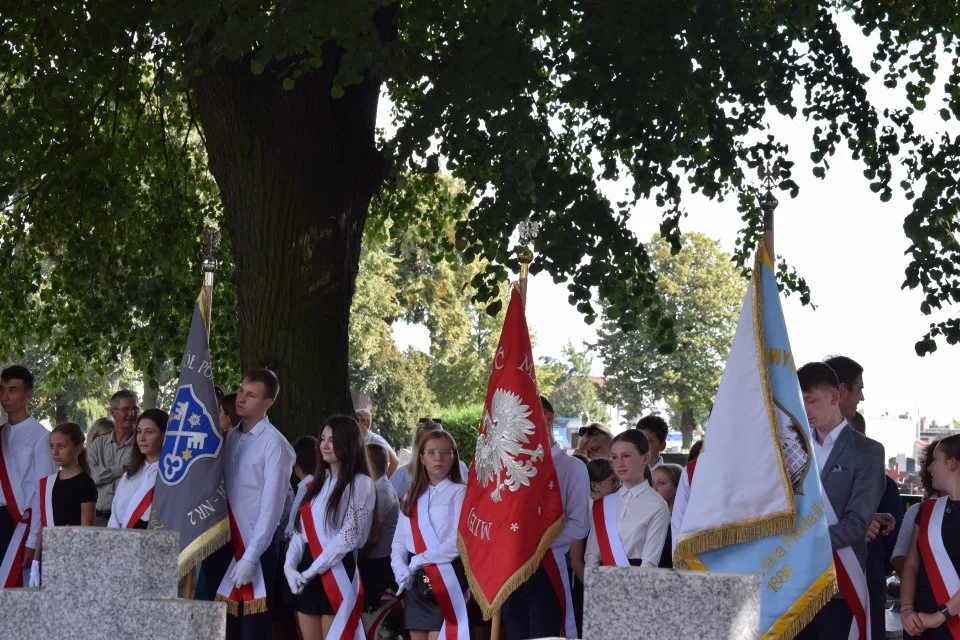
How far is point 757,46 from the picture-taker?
834cm

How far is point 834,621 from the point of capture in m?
5.83

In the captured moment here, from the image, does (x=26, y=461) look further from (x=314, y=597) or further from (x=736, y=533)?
(x=736, y=533)

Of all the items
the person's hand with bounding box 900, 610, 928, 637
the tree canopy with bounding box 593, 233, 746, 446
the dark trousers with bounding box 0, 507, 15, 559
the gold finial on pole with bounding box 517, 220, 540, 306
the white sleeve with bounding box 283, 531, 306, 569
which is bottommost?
the person's hand with bounding box 900, 610, 928, 637

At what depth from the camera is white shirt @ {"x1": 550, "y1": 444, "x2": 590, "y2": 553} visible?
7.57 meters

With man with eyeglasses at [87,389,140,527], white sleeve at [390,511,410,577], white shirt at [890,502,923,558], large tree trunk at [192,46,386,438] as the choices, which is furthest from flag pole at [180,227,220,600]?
white shirt at [890,502,923,558]

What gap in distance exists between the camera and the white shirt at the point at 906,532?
20.9ft

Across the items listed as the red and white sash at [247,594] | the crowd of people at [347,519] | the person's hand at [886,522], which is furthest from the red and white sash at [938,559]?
the red and white sash at [247,594]

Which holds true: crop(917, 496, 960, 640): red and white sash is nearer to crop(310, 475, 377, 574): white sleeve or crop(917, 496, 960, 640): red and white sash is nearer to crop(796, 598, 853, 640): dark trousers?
crop(796, 598, 853, 640): dark trousers

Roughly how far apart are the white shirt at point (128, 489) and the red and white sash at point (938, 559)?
438cm

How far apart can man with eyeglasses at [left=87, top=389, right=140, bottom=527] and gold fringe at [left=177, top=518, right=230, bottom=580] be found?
2079mm

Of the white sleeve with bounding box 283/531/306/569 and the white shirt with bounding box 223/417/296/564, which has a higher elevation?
the white shirt with bounding box 223/417/296/564

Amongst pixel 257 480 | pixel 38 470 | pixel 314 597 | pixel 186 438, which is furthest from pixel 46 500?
pixel 314 597

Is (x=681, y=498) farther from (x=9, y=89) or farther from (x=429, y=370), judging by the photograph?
(x=429, y=370)

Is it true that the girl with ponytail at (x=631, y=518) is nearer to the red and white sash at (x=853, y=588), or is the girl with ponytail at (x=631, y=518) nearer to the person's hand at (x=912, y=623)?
the red and white sash at (x=853, y=588)
